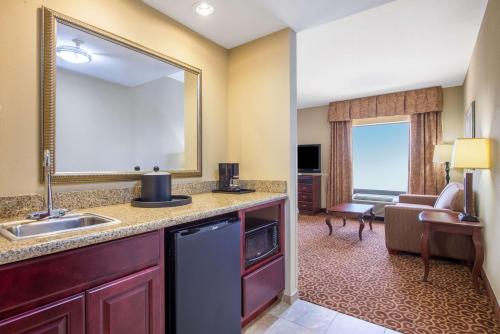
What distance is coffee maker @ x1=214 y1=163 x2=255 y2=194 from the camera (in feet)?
7.55

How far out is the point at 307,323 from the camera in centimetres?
186

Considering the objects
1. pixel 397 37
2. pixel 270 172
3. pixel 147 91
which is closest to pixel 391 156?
pixel 397 37

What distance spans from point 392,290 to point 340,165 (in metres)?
3.62

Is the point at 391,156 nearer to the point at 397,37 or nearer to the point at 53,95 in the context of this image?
the point at 397,37

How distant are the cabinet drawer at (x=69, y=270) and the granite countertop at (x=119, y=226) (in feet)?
0.12

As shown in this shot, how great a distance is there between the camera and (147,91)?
1928 millimetres

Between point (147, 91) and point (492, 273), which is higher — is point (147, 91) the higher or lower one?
the higher one

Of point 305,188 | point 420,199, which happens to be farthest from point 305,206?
point 420,199

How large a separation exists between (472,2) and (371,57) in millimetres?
1159

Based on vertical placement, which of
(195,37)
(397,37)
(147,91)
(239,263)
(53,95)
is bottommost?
(239,263)

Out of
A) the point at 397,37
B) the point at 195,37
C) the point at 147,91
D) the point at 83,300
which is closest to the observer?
the point at 83,300

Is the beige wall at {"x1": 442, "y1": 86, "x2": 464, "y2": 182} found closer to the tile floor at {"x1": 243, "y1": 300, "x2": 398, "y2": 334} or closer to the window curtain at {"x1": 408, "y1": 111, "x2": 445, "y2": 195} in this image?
the window curtain at {"x1": 408, "y1": 111, "x2": 445, "y2": 195}

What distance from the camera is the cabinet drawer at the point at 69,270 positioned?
0.82m

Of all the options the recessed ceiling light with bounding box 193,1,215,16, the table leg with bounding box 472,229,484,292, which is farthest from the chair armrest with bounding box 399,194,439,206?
the recessed ceiling light with bounding box 193,1,215,16
